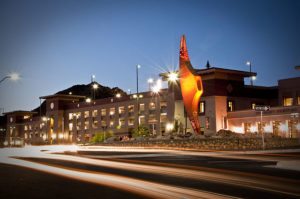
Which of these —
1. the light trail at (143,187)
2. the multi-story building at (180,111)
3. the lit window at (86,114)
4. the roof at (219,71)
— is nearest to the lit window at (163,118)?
Answer: the multi-story building at (180,111)

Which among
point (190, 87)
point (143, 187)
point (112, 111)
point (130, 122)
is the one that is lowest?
point (143, 187)

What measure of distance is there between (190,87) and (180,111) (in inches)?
845

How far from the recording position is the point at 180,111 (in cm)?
7381

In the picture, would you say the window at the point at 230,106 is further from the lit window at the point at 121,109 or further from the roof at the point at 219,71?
the lit window at the point at 121,109

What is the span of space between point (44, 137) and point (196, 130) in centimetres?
7601

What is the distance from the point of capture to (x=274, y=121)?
58562 mm

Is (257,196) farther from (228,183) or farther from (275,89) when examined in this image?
(275,89)

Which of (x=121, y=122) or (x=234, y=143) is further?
(x=121, y=122)

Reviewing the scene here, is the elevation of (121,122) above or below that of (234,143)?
above

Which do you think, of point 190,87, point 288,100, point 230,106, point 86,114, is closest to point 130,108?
point 86,114

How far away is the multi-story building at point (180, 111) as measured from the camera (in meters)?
61.7

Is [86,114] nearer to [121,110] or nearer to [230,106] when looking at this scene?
[121,110]

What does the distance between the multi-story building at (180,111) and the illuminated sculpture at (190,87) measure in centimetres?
272

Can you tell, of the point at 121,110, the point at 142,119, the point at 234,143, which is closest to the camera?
the point at 234,143
